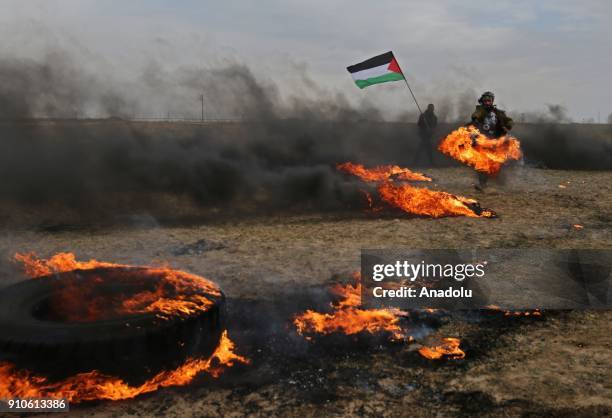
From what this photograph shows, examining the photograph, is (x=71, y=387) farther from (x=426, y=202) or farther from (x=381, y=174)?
(x=381, y=174)

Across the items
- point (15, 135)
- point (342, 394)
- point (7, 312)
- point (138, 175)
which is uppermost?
point (15, 135)

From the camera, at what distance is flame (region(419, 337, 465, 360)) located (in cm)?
463

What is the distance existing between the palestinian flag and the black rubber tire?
11.4 meters

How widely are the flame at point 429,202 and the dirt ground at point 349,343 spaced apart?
0.69 m

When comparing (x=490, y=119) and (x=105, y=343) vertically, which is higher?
(x=490, y=119)

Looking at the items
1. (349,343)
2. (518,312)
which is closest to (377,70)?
(518,312)

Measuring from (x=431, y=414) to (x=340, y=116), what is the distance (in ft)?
63.8

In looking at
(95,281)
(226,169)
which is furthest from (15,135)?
(95,281)

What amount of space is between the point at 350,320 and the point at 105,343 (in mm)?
2651

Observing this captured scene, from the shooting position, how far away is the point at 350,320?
542cm

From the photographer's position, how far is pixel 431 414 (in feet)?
12.0

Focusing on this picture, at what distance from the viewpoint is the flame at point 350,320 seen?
5.17m

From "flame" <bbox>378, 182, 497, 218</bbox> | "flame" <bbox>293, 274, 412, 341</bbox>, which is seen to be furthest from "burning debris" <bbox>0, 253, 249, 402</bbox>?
"flame" <bbox>378, 182, 497, 218</bbox>

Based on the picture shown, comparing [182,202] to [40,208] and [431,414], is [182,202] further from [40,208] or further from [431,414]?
[431,414]
